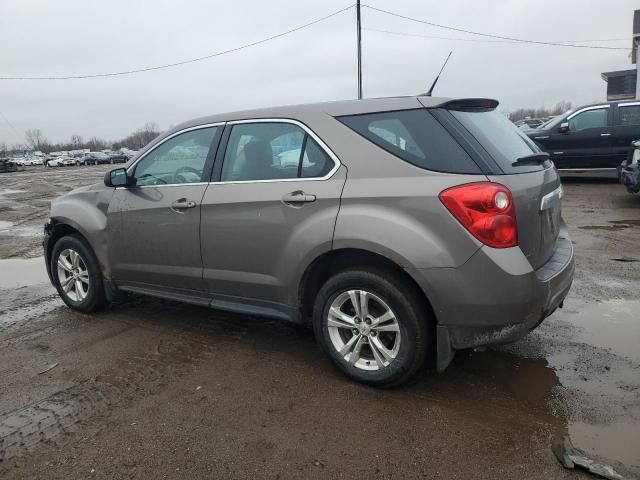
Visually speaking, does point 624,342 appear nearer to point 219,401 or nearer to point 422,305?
point 422,305

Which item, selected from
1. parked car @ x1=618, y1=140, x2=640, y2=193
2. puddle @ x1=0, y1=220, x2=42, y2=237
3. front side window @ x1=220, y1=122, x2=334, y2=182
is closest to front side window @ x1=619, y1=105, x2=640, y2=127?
parked car @ x1=618, y1=140, x2=640, y2=193

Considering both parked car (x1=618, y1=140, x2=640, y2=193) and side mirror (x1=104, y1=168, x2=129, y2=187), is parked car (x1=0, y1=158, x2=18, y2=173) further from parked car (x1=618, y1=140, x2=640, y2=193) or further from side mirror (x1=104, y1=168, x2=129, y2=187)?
parked car (x1=618, y1=140, x2=640, y2=193)

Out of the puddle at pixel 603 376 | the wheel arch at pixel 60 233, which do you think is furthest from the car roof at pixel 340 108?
the puddle at pixel 603 376

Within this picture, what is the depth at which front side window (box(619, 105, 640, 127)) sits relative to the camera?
38.9 feet

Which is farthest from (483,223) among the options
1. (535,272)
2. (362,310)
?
(362,310)

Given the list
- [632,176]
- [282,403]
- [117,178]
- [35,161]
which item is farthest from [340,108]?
[35,161]

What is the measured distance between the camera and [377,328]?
10.4 feet

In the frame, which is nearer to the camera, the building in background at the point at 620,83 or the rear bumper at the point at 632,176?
the rear bumper at the point at 632,176

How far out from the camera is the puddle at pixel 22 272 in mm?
6265

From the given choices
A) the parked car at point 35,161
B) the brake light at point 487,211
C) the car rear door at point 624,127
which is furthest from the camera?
the parked car at point 35,161

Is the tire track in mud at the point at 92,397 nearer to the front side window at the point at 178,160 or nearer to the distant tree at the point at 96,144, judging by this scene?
the front side window at the point at 178,160

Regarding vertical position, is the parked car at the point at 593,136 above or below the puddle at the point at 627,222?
above

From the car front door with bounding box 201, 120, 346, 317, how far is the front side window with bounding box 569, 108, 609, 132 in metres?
11.0

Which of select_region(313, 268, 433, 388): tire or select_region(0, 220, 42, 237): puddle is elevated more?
select_region(313, 268, 433, 388): tire
